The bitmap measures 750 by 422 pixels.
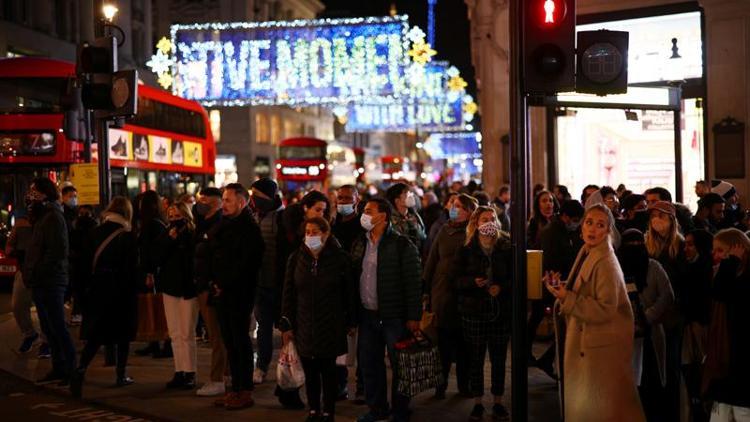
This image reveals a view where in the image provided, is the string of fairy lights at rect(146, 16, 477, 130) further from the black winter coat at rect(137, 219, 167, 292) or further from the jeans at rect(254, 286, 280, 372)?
the jeans at rect(254, 286, 280, 372)

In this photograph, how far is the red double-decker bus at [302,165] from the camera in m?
47.9

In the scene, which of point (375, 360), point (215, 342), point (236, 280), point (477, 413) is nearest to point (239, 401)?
point (215, 342)

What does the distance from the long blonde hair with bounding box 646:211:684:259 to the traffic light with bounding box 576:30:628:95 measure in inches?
58.5

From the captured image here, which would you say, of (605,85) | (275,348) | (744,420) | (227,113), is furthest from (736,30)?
(227,113)

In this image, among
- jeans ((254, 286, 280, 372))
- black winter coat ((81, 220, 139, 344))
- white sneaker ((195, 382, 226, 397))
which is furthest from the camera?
jeans ((254, 286, 280, 372))

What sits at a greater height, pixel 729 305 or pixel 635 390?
pixel 729 305

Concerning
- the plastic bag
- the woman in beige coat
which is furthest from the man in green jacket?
the woman in beige coat

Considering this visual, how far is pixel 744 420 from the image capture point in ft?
20.2

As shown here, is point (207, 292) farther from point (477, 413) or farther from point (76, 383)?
point (477, 413)

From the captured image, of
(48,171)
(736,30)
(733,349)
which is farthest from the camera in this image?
(48,171)

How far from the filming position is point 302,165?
4797 cm

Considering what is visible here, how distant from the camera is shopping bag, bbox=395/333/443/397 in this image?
25.3ft

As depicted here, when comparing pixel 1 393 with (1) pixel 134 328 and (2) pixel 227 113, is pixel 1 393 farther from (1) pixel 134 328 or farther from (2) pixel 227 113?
(2) pixel 227 113

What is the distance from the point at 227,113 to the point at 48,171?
43.4 meters
